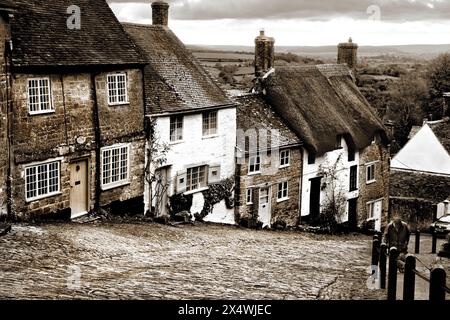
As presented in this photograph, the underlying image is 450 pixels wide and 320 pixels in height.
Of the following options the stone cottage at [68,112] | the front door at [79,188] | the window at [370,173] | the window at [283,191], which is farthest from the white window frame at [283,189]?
the front door at [79,188]

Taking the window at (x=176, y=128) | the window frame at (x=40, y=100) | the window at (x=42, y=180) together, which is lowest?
the window at (x=42, y=180)

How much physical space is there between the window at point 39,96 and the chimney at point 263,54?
47.1 feet

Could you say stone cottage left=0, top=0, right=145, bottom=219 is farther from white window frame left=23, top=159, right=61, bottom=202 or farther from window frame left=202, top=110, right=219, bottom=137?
window frame left=202, top=110, right=219, bottom=137

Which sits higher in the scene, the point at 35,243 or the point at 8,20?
the point at 8,20

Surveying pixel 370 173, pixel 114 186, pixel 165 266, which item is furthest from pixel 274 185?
pixel 165 266

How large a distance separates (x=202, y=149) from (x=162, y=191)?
2725mm

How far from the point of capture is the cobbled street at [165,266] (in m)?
10.1

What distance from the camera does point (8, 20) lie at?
17.1 meters

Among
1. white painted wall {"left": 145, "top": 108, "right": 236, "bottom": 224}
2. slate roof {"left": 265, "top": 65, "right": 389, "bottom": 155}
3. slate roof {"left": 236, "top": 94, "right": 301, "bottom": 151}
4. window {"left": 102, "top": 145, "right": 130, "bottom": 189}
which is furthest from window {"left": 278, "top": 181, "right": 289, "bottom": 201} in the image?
A: window {"left": 102, "top": 145, "right": 130, "bottom": 189}

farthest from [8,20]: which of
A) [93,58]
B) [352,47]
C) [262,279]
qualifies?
[352,47]

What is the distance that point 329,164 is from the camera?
100ft

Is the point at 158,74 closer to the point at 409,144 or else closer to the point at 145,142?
the point at 145,142

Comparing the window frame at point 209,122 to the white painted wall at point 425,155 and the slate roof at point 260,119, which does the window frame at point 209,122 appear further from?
the white painted wall at point 425,155

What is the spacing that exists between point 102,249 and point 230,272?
11.9 feet
